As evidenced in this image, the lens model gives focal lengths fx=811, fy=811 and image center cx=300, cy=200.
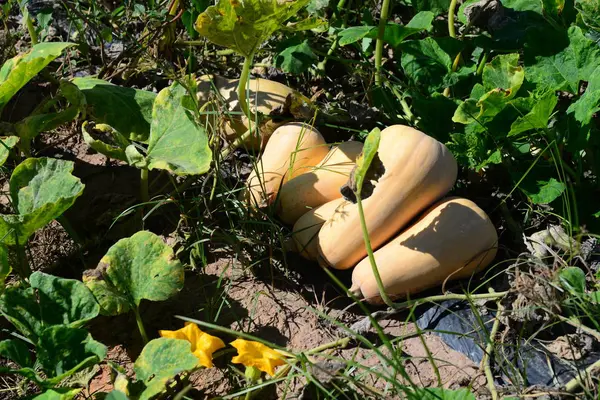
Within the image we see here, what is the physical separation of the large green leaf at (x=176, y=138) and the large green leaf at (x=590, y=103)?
0.90 m

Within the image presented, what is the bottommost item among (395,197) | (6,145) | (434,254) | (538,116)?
(434,254)

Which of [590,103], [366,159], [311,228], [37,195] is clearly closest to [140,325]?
[37,195]

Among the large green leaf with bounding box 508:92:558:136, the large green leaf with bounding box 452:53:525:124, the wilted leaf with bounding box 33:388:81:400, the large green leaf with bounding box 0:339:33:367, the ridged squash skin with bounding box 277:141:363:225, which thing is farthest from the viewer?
the ridged squash skin with bounding box 277:141:363:225

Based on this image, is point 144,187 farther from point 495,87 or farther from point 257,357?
point 495,87

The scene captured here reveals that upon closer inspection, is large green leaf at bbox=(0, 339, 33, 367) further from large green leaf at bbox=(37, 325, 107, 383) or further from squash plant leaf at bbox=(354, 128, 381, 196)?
squash plant leaf at bbox=(354, 128, 381, 196)

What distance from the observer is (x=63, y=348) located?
5.35 ft

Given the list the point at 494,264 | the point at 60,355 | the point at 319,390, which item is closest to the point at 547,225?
the point at 494,264

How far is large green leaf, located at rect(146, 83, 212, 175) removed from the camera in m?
1.95

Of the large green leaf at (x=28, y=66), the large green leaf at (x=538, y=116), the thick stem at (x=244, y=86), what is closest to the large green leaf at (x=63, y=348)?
the large green leaf at (x=28, y=66)

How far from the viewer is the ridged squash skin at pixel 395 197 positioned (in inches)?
77.8

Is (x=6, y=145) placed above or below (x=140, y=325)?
above

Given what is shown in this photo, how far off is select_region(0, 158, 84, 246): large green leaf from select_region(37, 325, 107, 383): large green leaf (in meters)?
0.30

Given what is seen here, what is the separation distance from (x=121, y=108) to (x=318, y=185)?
1.97 feet

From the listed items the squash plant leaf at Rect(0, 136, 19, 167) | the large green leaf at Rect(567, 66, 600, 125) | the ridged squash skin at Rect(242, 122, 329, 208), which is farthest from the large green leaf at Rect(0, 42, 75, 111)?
the large green leaf at Rect(567, 66, 600, 125)
